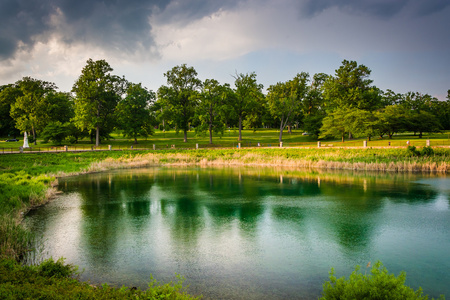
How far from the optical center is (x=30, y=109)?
69938mm

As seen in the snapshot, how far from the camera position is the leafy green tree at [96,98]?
59.6 metres

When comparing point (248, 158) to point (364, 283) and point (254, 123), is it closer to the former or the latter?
point (364, 283)

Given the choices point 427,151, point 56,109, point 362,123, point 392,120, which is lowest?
point 427,151

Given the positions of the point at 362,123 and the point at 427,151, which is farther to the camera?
the point at 362,123

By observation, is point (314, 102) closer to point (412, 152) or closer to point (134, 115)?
point (134, 115)

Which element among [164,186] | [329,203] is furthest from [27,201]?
[329,203]

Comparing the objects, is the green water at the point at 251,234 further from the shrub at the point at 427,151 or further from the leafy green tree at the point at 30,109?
the leafy green tree at the point at 30,109

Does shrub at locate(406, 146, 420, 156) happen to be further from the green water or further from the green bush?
the green bush

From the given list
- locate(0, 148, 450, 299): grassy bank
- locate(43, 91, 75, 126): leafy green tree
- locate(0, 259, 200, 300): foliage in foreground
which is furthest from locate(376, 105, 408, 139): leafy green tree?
locate(43, 91, 75, 126): leafy green tree

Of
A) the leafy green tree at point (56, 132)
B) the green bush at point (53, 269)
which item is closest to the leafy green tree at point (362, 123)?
the leafy green tree at point (56, 132)

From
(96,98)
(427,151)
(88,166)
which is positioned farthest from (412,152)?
(96,98)

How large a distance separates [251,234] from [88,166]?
27506 mm

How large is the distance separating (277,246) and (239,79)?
61493 mm

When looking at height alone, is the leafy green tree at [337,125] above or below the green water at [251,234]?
above
